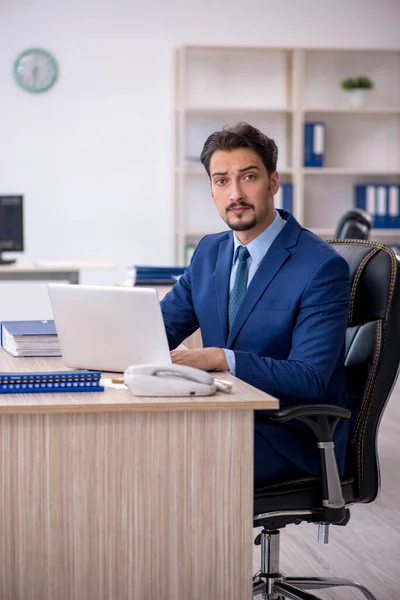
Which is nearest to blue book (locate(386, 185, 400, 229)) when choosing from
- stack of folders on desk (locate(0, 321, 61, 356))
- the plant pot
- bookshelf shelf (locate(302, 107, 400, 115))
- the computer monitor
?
bookshelf shelf (locate(302, 107, 400, 115))

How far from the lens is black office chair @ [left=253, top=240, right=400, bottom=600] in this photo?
2.02 metres

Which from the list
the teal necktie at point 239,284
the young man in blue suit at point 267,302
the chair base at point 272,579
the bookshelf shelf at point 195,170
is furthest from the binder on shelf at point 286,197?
the chair base at point 272,579

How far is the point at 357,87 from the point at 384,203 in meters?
0.90

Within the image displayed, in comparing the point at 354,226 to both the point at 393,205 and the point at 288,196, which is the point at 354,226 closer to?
the point at 288,196

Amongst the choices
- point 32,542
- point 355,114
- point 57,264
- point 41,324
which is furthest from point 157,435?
point 355,114

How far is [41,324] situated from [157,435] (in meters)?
0.86

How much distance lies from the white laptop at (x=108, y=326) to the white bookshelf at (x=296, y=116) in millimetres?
4624

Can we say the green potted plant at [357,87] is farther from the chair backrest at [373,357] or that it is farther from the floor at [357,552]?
the chair backrest at [373,357]

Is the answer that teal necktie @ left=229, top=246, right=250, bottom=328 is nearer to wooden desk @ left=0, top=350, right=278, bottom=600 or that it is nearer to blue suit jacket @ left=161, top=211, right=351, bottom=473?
blue suit jacket @ left=161, top=211, right=351, bottom=473

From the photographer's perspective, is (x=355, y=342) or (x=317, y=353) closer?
(x=317, y=353)

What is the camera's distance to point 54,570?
1696 mm

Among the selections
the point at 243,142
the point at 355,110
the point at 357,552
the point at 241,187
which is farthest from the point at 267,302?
the point at 355,110

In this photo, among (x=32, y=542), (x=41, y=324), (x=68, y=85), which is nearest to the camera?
(x=32, y=542)

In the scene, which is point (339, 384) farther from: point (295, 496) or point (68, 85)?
point (68, 85)
